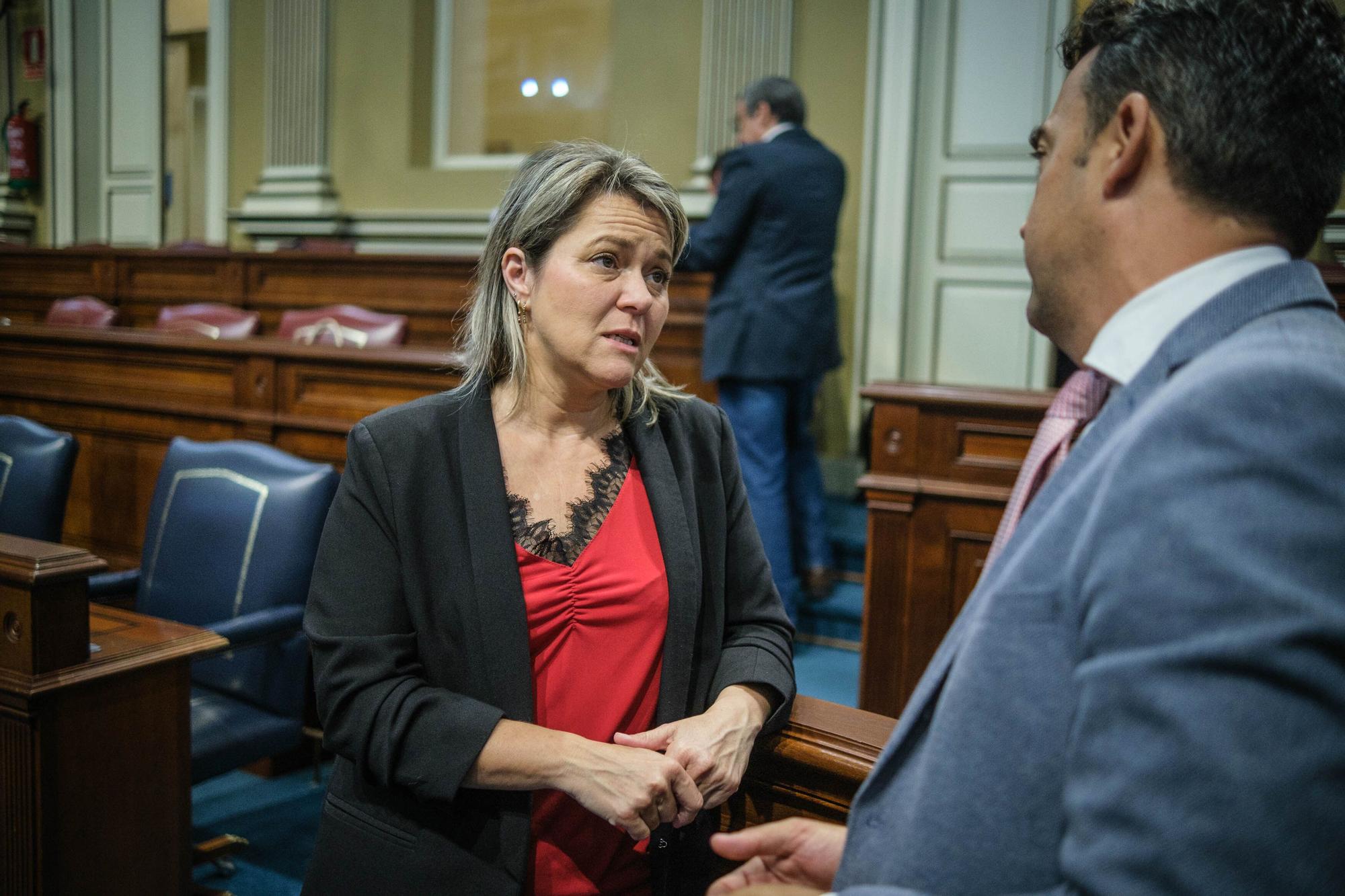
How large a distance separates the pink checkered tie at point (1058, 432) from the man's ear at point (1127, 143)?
135 mm

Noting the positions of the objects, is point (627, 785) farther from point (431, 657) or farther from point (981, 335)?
point (981, 335)

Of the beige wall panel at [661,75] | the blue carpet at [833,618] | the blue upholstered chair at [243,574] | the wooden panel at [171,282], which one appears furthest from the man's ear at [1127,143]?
the wooden panel at [171,282]

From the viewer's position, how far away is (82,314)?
17.7 ft

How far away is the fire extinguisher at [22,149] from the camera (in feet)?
26.0

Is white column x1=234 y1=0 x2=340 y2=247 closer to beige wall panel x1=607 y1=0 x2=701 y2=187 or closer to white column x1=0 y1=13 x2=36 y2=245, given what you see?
beige wall panel x1=607 y1=0 x2=701 y2=187

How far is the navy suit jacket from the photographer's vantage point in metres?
3.41

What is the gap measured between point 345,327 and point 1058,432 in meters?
4.14

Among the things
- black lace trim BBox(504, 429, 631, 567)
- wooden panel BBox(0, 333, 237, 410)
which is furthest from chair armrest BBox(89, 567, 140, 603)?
black lace trim BBox(504, 429, 631, 567)

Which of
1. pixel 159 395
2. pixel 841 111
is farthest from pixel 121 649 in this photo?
pixel 841 111

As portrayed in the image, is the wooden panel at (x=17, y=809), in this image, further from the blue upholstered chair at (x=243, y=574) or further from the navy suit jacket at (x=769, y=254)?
the navy suit jacket at (x=769, y=254)

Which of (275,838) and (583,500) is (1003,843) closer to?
(583,500)

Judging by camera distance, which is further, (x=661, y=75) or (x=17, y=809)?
(x=661, y=75)

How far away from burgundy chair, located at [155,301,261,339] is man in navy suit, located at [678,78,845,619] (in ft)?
8.22

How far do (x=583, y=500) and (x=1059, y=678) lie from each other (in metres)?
0.77
